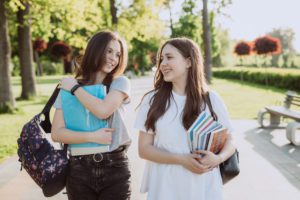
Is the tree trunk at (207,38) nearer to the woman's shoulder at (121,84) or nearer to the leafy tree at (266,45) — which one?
the leafy tree at (266,45)

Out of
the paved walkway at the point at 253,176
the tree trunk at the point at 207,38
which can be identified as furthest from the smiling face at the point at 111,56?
the tree trunk at the point at 207,38

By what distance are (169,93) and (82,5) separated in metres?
16.6

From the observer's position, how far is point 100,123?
2.82 metres

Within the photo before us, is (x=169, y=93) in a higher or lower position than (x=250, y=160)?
higher

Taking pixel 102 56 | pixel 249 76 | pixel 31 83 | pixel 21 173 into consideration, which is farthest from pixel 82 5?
pixel 249 76

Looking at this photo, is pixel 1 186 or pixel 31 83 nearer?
pixel 1 186

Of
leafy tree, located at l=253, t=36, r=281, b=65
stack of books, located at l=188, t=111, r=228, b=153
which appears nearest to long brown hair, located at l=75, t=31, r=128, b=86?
stack of books, located at l=188, t=111, r=228, b=153

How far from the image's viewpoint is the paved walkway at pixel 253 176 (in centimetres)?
559

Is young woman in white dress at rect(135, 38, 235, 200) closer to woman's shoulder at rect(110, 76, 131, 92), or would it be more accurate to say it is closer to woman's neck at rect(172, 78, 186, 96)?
woman's neck at rect(172, 78, 186, 96)

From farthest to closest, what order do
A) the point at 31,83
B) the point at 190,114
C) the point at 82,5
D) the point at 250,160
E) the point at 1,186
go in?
the point at 31,83 → the point at 82,5 → the point at 250,160 → the point at 1,186 → the point at 190,114

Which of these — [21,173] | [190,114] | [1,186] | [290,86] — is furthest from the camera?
[290,86]

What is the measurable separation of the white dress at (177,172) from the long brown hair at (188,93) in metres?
0.04

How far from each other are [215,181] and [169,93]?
2.06 ft

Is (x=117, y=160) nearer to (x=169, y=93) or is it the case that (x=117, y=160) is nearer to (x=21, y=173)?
(x=169, y=93)
